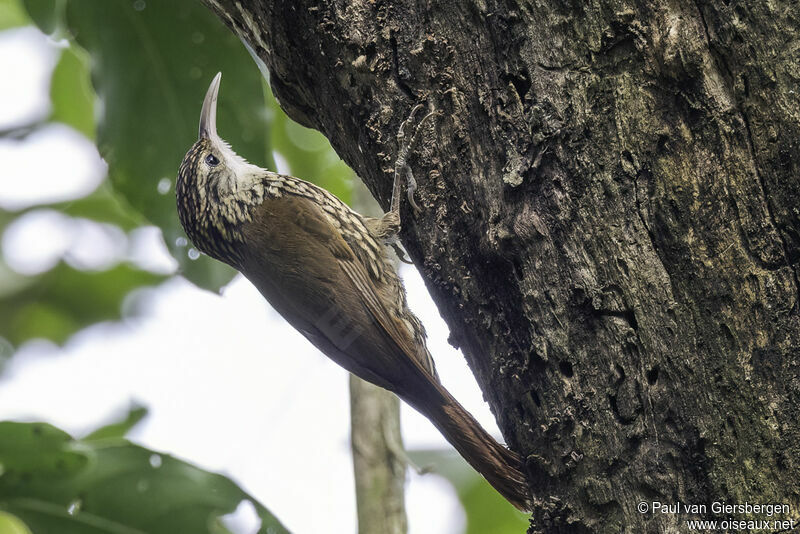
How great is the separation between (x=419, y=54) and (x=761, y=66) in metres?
0.83

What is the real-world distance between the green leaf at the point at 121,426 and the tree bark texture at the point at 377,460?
1.46 meters

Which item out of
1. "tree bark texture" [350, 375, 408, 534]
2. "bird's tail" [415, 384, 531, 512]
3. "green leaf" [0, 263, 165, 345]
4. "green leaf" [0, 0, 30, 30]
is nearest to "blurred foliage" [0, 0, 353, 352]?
"tree bark texture" [350, 375, 408, 534]

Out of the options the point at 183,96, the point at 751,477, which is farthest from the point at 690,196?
the point at 183,96

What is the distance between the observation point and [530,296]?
192 centimetres

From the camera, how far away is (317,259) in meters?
3.12

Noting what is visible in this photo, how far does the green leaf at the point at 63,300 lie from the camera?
535 centimetres

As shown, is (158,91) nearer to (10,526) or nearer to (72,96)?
(10,526)

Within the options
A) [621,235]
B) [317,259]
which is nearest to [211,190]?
[317,259]

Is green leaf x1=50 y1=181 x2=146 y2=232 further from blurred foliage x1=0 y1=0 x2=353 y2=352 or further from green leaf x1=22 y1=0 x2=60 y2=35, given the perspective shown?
green leaf x1=22 y1=0 x2=60 y2=35

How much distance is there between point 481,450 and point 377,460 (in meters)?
1.11

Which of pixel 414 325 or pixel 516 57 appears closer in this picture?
pixel 516 57

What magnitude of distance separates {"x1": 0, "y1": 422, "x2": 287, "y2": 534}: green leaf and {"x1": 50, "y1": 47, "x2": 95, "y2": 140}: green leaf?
2.57 m

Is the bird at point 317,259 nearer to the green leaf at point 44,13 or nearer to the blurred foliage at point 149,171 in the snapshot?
the blurred foliage at point 149,171

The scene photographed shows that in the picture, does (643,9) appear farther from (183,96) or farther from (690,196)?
(183,96)
